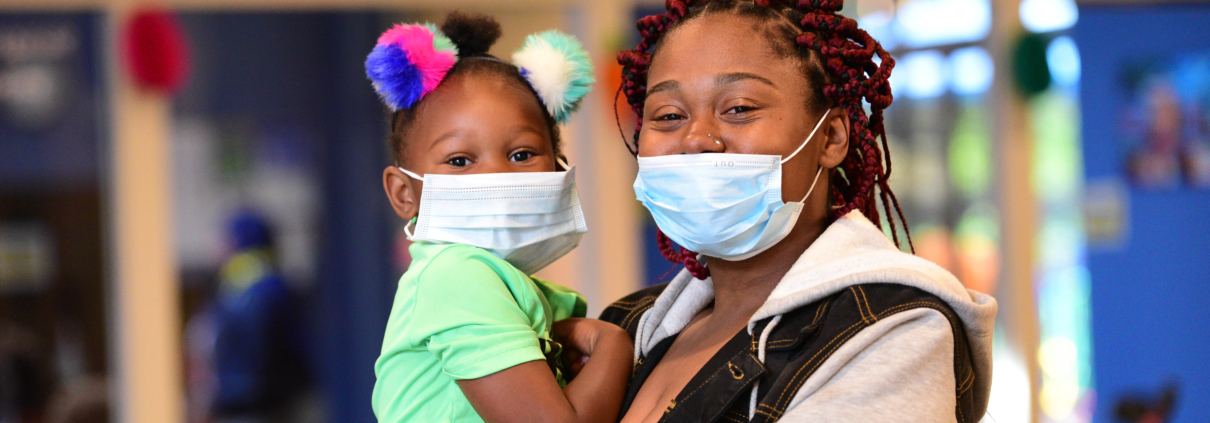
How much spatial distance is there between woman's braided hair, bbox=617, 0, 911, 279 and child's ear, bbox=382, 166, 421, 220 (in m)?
0.52

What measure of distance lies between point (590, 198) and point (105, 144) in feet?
6.32

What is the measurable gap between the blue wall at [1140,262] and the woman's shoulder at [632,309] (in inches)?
140

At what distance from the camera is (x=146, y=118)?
11.9 feet

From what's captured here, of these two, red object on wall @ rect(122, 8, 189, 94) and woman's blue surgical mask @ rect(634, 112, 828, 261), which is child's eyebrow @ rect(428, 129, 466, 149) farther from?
red object on wall @ rect(122, 8, 189, 94)

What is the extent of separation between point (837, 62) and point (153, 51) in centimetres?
302

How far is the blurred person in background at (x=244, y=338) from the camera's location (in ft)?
14.0

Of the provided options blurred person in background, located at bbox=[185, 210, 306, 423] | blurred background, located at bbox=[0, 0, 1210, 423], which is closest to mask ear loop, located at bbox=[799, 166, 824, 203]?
blurred background, located at bbox=[0, 0, 1210, 423]

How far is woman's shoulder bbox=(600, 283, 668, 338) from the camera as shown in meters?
1.70

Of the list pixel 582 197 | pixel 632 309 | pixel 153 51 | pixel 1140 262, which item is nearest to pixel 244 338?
pixel 153 51

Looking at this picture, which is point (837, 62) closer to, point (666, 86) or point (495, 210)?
point (666, 86)

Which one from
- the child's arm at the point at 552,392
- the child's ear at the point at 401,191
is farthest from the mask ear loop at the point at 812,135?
the child's ear at the point at 401,191

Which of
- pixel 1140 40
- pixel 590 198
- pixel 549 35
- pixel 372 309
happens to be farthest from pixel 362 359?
pixel 1140 40

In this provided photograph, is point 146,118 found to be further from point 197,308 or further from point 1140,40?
point 1140,40

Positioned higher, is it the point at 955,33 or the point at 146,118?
the point at 955,33
